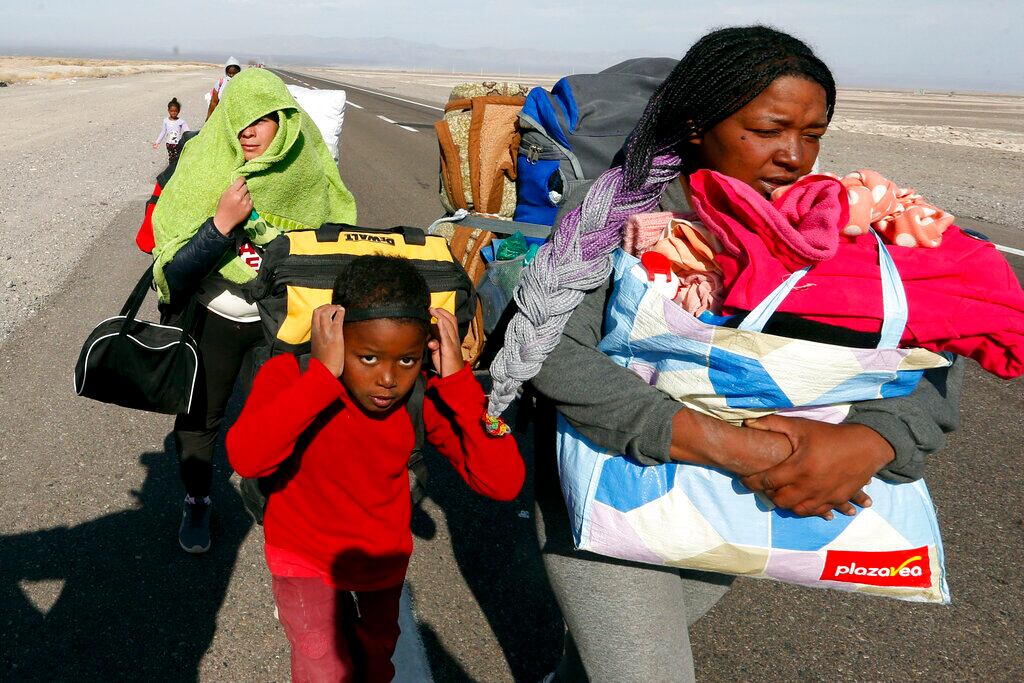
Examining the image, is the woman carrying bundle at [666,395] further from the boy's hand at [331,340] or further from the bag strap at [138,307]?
the bag strap at [138,307]

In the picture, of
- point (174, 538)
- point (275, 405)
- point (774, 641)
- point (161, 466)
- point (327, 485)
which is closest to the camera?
point (275, 405)

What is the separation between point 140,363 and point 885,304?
8.00 feet

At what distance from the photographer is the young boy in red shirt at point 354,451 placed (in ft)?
6.48

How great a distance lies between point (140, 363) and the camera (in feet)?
9.01

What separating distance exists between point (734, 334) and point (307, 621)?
1.52 metres

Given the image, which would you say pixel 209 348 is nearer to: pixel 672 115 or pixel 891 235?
pixel 672 115

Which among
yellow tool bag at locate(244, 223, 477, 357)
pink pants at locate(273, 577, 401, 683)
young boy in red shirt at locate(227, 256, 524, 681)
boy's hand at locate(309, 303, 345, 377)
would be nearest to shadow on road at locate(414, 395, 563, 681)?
pink pants at locate(273, 577, 401, 683)

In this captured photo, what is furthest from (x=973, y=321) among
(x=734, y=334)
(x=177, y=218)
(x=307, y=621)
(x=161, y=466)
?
(x=161, y=466)

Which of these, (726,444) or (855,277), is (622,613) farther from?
(855,277)

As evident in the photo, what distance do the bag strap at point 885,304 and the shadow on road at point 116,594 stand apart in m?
2.33

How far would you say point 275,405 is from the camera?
1970mm

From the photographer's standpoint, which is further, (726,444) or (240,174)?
(240,174)

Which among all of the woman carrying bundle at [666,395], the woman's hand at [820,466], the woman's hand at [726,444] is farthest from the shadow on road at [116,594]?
the woman's hand at [820,466]

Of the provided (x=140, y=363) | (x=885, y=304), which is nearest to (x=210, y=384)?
(x=140, y=363)
